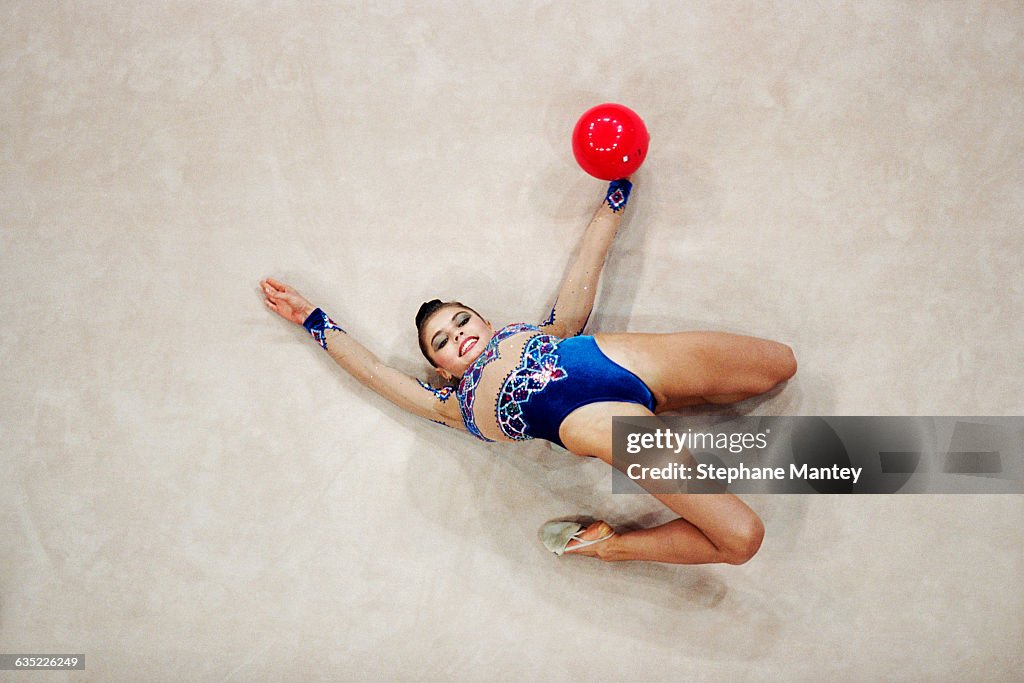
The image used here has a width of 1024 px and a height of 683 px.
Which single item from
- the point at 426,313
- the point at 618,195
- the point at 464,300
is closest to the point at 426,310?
the point at 426,313

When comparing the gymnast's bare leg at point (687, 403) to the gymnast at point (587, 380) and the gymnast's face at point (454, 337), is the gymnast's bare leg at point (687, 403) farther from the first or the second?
the gymnast's face at point (454, 337)

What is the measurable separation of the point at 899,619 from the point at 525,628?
43.9 inches

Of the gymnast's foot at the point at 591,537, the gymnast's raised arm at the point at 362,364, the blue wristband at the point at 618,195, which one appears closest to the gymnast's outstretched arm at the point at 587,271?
the blue wristband at the point at 618,195

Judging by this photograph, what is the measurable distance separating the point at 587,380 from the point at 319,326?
868mm

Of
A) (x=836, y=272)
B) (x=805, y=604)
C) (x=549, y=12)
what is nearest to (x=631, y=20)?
(x=549, y=12)

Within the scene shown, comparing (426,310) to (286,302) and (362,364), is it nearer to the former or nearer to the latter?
(362,364)

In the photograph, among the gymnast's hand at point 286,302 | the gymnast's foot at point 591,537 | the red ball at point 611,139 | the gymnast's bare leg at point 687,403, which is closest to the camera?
the gymnast's bare leg at point 687,403

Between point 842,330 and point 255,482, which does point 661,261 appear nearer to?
point 842,330

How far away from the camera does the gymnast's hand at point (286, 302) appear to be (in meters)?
2.33

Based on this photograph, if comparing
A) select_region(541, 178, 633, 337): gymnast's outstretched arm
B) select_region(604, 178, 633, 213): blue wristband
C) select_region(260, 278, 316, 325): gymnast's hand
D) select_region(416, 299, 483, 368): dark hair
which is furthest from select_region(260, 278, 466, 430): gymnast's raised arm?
select_region(604, 178, 633, 213): blue wristband

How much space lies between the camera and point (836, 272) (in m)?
2.30

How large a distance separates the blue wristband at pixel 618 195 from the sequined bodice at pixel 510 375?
463mm

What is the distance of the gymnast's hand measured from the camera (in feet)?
7.63

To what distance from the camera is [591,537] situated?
7.22 ft
